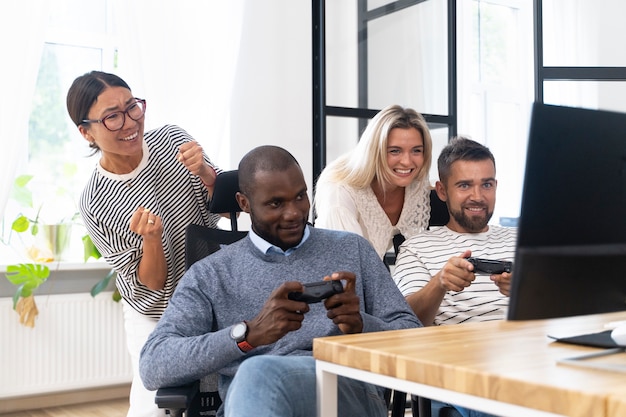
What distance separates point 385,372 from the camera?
3.61ft

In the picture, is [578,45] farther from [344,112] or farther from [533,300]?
[533,300]

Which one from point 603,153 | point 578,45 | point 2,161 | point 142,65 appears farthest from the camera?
point 578,45

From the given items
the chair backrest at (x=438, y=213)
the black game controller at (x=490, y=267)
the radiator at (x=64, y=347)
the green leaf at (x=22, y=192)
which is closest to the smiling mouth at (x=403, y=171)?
the chair backrest at (x=438, y=213)

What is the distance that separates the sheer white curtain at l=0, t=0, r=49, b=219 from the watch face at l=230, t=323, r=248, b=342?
242cm

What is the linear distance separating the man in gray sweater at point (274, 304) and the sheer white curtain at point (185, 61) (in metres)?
2.14

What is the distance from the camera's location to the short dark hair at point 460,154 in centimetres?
233

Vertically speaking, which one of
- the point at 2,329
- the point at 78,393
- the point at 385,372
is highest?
the point at 385,372

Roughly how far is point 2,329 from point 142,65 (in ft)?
4.78

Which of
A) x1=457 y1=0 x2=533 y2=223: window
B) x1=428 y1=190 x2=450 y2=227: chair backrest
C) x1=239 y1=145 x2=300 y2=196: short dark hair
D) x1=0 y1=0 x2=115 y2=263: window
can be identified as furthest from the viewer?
x1=457 y1=0 x2=533 y2=223: window

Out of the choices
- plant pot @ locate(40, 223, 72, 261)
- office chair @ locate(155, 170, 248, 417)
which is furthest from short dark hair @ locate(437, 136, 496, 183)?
plant pot @ locate(40, 223, 72, 261)

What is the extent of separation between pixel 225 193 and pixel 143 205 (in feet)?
0.99

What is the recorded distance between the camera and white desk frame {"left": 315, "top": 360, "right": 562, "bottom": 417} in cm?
93

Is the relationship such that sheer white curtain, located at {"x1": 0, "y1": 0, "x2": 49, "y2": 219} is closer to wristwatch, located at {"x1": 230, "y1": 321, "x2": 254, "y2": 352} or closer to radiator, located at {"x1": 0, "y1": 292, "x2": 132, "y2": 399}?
radiator, located at {"x1": 0, "y1": 292, "x2": 132, "y2": 399}

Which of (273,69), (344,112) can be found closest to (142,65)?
(273,69)
